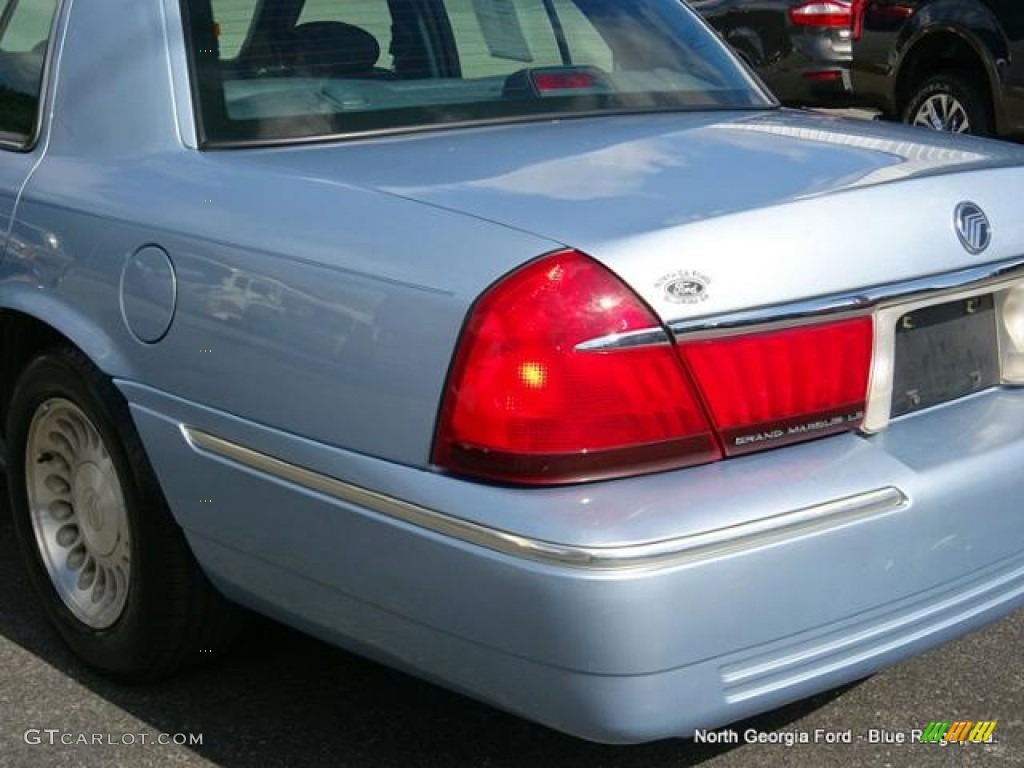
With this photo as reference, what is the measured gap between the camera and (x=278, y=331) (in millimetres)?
2848

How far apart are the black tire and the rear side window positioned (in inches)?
22.1

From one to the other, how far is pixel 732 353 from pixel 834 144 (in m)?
0.75

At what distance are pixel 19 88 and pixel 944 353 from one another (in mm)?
2094

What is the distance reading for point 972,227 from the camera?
293cm

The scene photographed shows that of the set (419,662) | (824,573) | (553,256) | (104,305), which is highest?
(553,256)

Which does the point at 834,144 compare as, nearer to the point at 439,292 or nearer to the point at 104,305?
the point at 439,292

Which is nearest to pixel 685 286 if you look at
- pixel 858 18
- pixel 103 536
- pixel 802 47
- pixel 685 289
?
pixel 685 289

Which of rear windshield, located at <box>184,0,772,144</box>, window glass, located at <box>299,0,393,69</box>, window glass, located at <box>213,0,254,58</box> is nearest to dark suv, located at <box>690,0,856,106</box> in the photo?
rear windshield, located at <box>184,0,772,144</box>

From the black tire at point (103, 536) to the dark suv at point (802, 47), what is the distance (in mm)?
9033

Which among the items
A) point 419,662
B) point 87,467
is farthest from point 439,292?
point 87,467

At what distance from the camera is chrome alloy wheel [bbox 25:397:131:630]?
3.45 metres

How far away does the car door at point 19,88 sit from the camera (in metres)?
3.55

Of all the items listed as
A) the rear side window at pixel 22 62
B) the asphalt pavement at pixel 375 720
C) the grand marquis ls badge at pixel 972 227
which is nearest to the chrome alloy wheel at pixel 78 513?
the asphalt pavement at pixel 375 720

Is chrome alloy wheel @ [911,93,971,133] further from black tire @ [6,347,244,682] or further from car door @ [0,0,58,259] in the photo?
black tire @ [6,347,244,682]
